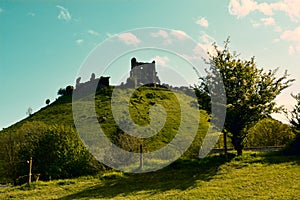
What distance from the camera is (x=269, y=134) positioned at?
41938 mm

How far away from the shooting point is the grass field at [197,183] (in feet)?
56.1

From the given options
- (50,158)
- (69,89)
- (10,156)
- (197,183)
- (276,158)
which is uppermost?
(69,89)

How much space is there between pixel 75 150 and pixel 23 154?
18.0 ft

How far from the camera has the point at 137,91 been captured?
96250 mm

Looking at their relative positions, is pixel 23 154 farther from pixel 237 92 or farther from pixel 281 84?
pixel 281 84

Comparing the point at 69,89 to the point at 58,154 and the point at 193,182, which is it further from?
the point at 193,182

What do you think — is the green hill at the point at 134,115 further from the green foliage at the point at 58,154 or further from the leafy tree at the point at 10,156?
the green foliage at the point at 58,154

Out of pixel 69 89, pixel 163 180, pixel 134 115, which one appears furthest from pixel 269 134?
pixel 69 89

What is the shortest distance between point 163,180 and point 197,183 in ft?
9.65

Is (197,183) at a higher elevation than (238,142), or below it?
below

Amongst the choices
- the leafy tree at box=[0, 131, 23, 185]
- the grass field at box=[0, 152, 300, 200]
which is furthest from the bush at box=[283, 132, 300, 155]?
the leafy tree at box=[0, 131, 23, 185]

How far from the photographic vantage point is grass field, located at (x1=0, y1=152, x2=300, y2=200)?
56.1 feet

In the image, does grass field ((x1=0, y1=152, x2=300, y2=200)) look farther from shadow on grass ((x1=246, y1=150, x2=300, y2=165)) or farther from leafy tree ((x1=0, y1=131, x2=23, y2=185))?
leafy tree ((x1=0, y1=131, x2=23, y2=185))

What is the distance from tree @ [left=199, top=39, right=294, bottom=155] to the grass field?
99.9 inches
